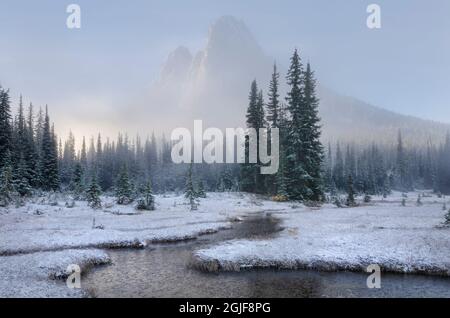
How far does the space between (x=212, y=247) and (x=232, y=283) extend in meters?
6.76

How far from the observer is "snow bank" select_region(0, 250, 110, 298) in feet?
45.5

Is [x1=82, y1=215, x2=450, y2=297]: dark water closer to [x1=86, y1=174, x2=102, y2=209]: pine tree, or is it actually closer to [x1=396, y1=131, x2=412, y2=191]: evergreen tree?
[x1=86, y1=174, x2=102, y2=209]: pine tree

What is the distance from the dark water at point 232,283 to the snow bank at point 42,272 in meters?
1.06

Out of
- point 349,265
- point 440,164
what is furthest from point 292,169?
point 440,164

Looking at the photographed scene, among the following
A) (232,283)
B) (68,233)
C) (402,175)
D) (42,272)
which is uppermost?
(402,175)

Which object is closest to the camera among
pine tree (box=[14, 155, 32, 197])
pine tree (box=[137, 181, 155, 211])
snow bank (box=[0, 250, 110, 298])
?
snow bank (box=[0, 250, 110, 298])

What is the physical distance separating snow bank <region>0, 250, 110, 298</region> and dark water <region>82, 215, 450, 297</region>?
3.48 ft

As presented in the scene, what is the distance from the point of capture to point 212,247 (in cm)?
2317

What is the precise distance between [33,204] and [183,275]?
2988cm

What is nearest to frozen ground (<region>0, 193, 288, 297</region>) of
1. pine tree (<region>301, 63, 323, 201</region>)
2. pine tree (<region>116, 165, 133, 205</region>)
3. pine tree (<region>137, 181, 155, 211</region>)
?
pine tree (<region>137, 181, 155, 211</region>)

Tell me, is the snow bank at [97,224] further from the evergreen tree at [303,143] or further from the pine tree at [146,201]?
the evergreen tree at [303,143]

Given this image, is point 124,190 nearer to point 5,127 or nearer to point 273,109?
point 5,127

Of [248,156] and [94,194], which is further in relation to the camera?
[248,156]

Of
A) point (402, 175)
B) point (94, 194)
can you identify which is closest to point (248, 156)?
point (94, 194)
